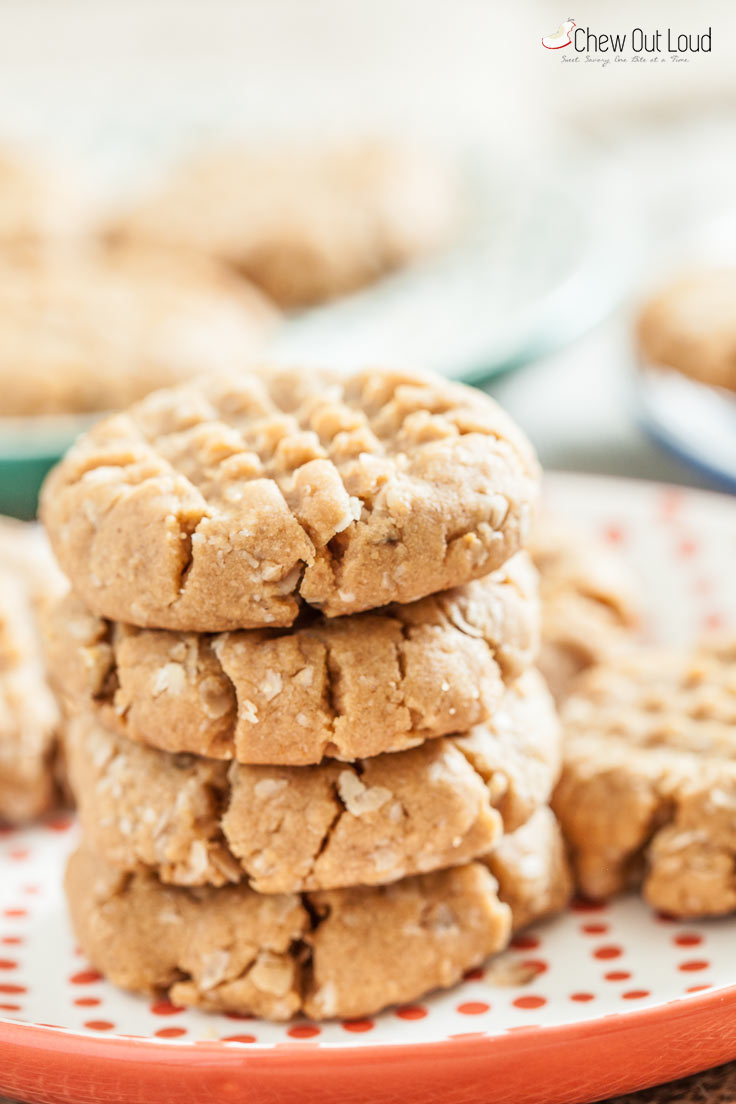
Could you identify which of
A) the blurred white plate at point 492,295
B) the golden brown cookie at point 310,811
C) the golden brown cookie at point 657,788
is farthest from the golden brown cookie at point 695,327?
the golden brown cookie at point 310,811

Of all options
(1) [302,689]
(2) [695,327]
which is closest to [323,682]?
(1) [302,689]

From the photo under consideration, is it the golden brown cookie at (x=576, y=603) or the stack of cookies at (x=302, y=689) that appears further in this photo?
the golden brown cookie at (x=576, y=603)

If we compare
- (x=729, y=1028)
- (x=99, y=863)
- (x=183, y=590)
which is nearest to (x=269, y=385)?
(x=183, y=590)

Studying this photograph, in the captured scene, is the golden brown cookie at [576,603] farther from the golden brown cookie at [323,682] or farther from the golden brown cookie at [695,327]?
the golden brown cookie at [695,327]

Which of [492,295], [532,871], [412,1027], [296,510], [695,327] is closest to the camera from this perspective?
[296,510]

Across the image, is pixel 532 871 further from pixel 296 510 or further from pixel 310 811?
pixel 296 510

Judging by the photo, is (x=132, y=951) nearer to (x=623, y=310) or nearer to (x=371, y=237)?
(x=371, y=237)

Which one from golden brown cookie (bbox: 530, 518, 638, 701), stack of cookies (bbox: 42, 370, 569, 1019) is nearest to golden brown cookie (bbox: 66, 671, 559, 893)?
stack of cookies (bbox: 42, 370, 569, 1019)

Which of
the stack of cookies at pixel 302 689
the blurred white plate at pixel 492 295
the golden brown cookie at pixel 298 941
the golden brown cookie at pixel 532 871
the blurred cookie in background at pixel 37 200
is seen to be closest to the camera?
the stack of cookies at pixel 302 689
